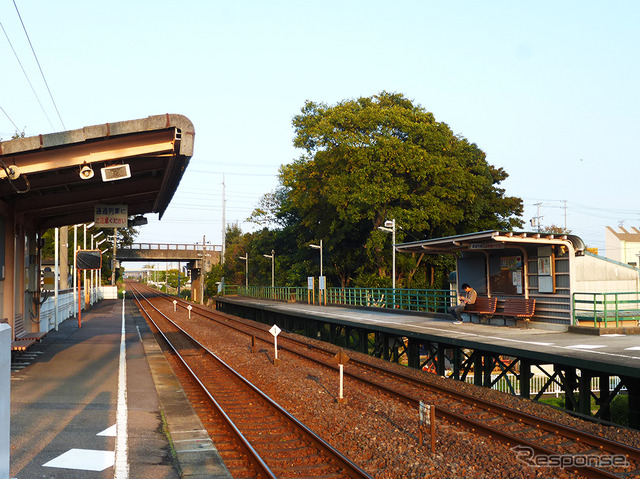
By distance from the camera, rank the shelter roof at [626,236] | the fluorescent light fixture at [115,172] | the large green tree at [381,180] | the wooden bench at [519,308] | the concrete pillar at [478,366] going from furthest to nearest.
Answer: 1. the shelter roof at [626,236]
2. the large green tree at [381,180]
3. the wooden bench at [519,308]
4. the concrete pillar at [478,366]
5. the fluorescent light fixture at [115,172]

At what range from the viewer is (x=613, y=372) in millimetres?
10227

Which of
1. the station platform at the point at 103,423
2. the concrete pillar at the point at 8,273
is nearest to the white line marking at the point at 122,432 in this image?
the station platform at the point at 103,423

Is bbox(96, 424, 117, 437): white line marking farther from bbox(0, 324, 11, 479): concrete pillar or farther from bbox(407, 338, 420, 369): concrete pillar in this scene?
bbox(407, 338, 420, 369): concrete pillar

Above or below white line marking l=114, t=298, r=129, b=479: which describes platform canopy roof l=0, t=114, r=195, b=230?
above

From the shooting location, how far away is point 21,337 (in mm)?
16812

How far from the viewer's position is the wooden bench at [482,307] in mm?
19359

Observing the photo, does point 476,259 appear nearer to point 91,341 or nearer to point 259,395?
point 259,395

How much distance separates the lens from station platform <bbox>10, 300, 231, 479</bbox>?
24.6ft

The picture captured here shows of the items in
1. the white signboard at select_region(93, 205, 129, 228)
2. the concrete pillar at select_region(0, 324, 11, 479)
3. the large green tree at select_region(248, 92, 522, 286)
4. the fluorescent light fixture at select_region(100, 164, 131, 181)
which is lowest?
the concrete pillar at select_region(0, 324, 11, 479)

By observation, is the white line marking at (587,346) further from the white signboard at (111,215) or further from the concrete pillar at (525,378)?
the white signboard at (111,215)

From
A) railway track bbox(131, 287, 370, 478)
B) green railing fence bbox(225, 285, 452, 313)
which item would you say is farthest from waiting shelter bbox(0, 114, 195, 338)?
green railing fence bbox(225, 285, 452, 313)

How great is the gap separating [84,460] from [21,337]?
1067cm

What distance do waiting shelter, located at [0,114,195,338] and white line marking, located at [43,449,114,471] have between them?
141 inches

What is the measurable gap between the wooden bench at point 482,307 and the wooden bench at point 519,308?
49cm
